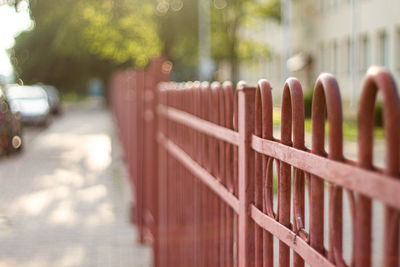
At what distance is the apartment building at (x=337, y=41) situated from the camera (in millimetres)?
29311

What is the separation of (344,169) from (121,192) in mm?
10343

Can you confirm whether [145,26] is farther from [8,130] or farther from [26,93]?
[8,130]

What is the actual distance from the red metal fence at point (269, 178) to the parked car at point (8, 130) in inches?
572

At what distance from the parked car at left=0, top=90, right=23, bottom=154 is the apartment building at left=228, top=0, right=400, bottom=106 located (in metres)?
11.9

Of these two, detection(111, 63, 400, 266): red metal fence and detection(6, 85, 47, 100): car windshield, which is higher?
detection(111, 63, 400, 266): red metal fence

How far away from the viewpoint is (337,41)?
120 ft

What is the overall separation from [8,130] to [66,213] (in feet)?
34.5

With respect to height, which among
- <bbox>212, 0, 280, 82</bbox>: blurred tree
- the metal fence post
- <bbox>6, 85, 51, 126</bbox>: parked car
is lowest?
<bbox>6, 85, 51, 126</bbox>: parked car

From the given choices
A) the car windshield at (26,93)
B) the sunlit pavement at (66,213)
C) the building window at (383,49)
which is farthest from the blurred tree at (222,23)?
the sunlit pavement at (66,213)

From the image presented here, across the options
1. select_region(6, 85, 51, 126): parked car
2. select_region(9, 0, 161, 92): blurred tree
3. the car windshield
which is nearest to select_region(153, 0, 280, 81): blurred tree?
select_region(9, 0, 161, 92): blurred tree

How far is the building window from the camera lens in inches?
1155

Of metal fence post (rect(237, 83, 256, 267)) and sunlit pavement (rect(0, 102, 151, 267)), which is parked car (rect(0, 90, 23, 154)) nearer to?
sunlit pavement (rect(0, 102, 151, 267))

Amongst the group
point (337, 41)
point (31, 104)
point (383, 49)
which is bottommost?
point (31, 104)

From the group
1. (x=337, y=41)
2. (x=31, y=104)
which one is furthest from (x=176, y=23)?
(x=31, y=104)
